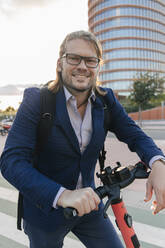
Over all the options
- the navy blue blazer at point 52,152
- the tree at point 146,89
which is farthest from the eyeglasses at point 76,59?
the tree at point 146,89

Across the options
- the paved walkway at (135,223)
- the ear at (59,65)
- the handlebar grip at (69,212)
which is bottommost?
the paved walkway at (135,223)

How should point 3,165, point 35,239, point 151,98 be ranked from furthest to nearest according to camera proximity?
point 151,98
point 35,239
point 3,165

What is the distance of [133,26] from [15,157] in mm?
67573

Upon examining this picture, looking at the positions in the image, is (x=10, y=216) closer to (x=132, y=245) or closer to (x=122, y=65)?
(x=132, y=245)

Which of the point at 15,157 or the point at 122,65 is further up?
the point at 122,65

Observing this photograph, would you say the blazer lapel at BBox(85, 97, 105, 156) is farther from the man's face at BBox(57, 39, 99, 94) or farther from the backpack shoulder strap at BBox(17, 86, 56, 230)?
the backpack shoulder strap at BBox(17, 86, 56, 230)

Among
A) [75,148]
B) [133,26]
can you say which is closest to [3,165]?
Answer: [75,148]

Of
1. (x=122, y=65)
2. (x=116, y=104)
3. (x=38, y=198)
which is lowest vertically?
(x=38, y=198)

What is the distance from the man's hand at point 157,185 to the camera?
1.06m

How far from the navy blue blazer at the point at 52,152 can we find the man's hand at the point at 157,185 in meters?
0.08

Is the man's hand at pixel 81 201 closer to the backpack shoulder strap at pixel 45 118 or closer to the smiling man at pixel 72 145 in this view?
the smiling man at pixel 72 145

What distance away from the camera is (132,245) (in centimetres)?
112

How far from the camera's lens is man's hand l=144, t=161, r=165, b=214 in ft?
3.49

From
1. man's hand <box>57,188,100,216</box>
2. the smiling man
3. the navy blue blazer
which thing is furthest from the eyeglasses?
man's hand <box>57,188,100,216</box>
